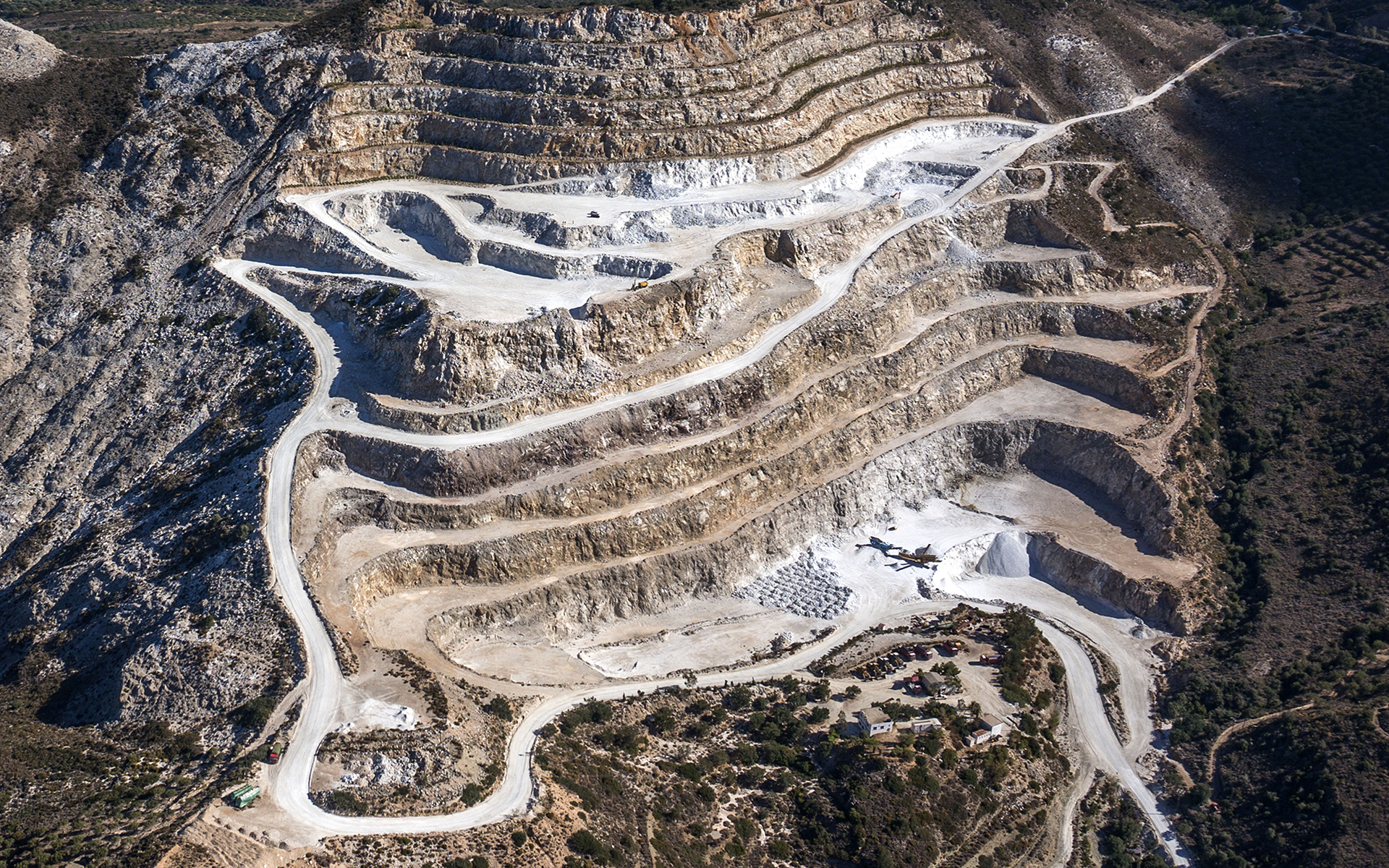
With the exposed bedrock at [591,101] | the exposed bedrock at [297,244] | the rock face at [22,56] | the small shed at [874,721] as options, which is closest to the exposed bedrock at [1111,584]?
the small shed at [874,721]

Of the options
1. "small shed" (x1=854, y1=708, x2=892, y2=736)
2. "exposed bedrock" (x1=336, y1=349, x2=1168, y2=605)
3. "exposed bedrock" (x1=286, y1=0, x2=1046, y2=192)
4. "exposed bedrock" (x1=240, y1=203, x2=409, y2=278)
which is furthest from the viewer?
"exposed bedrock" (x1=286, y1=0, x2=1046, y2=192)

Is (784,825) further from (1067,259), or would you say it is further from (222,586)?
(1067,259)

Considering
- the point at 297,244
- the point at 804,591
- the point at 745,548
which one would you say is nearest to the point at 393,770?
the point at 745,548

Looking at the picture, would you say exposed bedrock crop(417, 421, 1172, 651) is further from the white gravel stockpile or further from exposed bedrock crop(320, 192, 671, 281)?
exposed bedrock crop(320, 192, 671, 281)

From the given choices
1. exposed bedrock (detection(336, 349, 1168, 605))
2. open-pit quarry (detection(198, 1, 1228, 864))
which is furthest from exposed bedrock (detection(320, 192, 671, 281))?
exposed bedrock (detection(336, 349, 1168, 605))

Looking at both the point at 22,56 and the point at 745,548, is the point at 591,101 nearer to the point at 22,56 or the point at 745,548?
the point at 745,548
